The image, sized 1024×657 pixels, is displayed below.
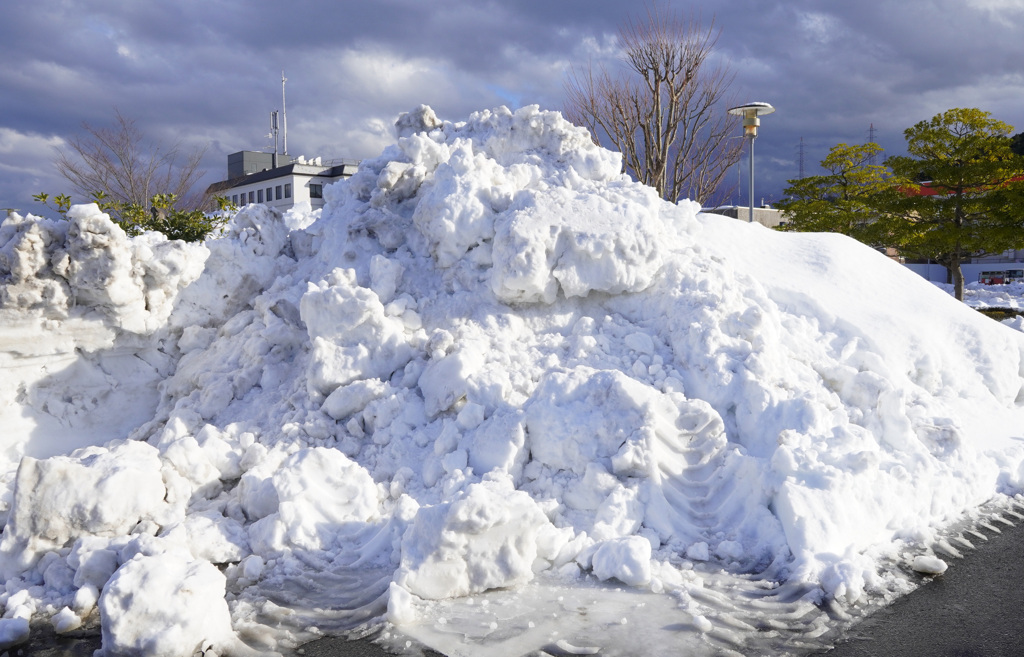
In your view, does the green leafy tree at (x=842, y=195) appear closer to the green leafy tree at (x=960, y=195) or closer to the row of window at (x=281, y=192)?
the green leafy tree at (x=960, y=195)

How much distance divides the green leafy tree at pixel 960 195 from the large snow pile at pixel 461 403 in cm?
1286

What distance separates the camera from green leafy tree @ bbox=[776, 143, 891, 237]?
22188 millimetres

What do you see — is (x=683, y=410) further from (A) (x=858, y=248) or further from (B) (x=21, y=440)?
(B) (x=21, y=440)

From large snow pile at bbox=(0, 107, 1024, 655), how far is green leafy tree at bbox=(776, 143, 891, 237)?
14273mm

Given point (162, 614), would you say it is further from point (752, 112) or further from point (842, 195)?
point (842, 195)

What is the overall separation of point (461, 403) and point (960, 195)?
791 inches

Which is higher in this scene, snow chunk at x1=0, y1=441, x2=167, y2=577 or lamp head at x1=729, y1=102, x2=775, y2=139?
lamp head at x1=729, y1=102, x2=775, y2=139

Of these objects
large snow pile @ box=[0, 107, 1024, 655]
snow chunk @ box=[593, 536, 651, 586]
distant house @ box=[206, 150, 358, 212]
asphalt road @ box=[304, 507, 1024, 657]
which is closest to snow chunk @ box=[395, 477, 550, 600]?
large snow pile @ box=[0, 107, 1024, 655]

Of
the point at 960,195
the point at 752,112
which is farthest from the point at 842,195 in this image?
the point at 752,112

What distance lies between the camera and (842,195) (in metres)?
23.5

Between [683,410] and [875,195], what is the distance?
63.0ft

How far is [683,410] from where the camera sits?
5.83 meters

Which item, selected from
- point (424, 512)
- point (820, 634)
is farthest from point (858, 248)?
point (424, 512)

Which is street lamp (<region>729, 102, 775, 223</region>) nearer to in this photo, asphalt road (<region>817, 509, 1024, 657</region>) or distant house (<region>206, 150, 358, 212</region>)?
asphalt road (<region>817, 509, 1024, 657</region>)
